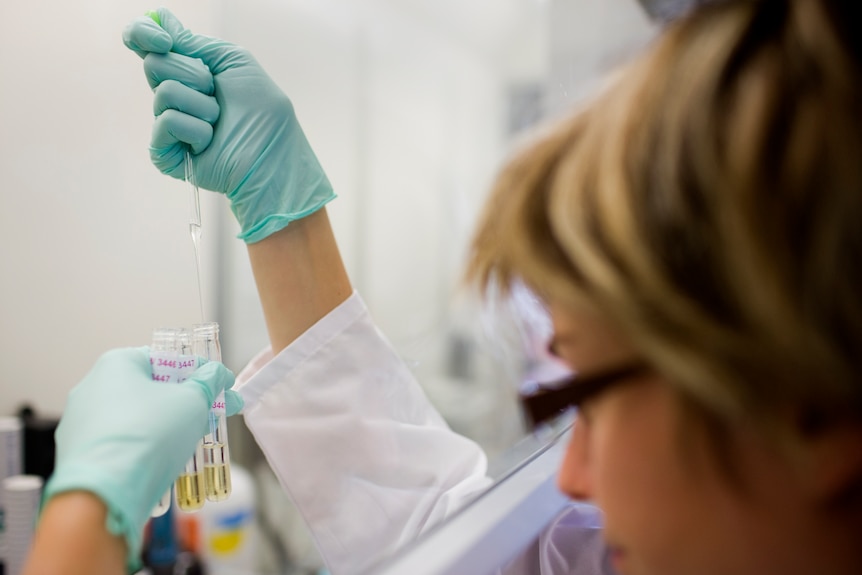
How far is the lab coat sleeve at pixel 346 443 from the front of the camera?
3.10ft

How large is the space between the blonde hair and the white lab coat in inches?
21.7

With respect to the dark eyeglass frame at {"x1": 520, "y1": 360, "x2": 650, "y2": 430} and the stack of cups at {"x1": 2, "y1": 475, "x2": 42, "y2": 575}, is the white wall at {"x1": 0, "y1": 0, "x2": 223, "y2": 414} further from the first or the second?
the dark eyeglass frame at {"x1": 520, "y1": 360, "x2": 650, "y2": 430}

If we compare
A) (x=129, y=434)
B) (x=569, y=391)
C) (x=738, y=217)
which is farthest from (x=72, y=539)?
(x=738, y=217)

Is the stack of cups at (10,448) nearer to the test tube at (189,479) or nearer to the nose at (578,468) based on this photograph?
the test tube at (189,479)

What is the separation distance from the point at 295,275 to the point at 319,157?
54 cm

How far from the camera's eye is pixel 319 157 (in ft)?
4.59

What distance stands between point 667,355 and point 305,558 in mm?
1664

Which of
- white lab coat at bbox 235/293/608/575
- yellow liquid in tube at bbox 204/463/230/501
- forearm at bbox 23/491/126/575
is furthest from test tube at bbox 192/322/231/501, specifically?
forearm at bbox 23/491/126/575

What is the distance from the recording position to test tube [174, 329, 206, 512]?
77 cm

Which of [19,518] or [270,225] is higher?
[270,225]

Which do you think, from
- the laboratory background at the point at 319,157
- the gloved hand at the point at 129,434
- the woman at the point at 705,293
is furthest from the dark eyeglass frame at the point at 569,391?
the gloved hand at the point at 129,434

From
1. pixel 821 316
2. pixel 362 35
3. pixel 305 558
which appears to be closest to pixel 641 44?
pixel 821 316

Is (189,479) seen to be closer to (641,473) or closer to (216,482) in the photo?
(216,482)

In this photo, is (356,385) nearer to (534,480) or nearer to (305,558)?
(534,480)
